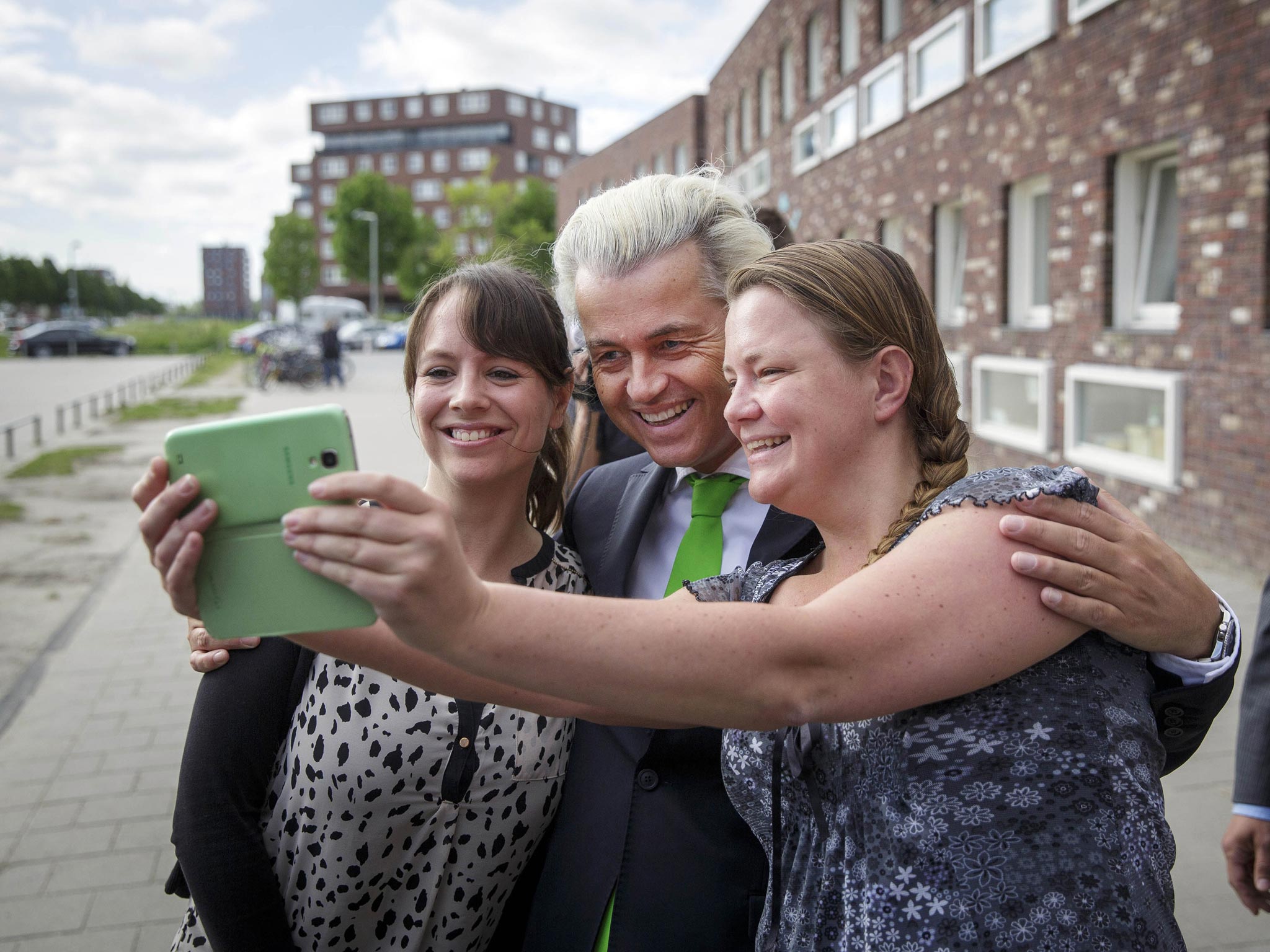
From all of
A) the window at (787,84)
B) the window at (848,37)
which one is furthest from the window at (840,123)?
the window at (787,84)

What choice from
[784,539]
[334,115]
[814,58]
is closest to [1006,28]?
[814,58]

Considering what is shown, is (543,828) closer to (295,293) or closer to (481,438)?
(481,438)

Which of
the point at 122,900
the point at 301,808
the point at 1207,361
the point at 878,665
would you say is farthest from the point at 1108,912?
the point at 1207,361

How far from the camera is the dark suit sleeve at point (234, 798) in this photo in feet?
6.32

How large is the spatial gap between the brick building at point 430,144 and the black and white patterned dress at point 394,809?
103422 mm

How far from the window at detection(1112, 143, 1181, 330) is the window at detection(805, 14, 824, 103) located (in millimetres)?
10582

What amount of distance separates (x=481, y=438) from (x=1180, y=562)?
1290 mm

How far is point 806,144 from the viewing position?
67.1ft

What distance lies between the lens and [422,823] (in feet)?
6.50

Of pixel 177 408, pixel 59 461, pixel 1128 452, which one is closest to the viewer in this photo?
pixel 1128 452

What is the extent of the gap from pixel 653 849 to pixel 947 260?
13655 millimetres

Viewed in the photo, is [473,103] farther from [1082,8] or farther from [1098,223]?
[1098,223]

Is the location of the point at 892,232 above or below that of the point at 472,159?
below

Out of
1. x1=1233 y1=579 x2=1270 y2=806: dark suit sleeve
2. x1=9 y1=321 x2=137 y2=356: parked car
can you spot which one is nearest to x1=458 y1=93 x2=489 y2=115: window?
x1=9 y1=321 x2=137 y2=356: parked car
